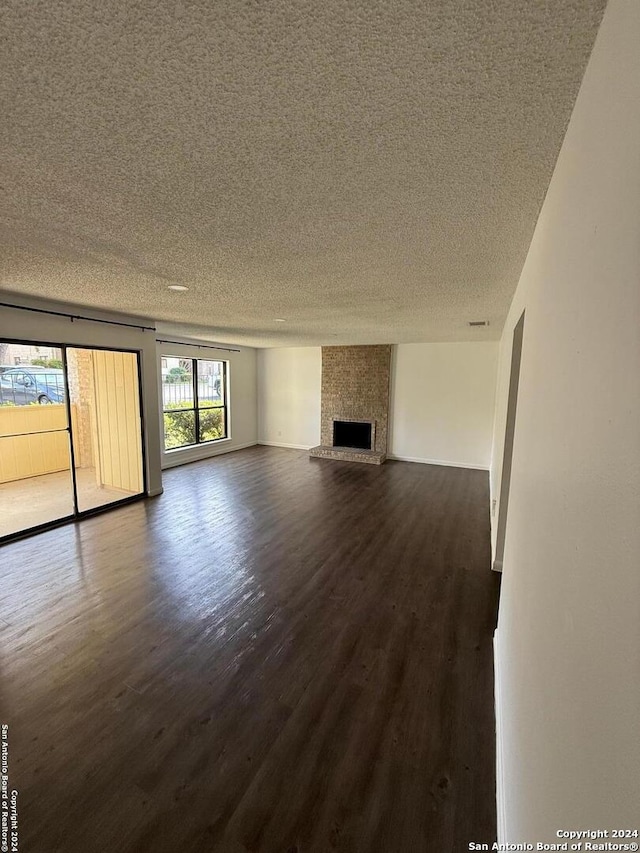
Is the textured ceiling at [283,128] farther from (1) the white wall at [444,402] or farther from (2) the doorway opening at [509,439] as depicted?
(1) the white wall at [444,402]

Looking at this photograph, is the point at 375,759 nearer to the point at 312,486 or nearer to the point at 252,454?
the point at 312,486

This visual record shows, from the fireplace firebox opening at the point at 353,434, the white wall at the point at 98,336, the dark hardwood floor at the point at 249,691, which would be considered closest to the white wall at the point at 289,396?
the fireplace firebox opening at the point at 353,434

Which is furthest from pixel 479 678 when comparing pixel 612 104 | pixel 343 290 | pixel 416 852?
pixel 343 290

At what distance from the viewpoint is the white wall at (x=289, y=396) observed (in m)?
8.61

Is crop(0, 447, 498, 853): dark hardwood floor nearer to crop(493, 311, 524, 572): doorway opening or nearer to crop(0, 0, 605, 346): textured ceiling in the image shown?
crop(493, 311, 524, 572): doorway opening

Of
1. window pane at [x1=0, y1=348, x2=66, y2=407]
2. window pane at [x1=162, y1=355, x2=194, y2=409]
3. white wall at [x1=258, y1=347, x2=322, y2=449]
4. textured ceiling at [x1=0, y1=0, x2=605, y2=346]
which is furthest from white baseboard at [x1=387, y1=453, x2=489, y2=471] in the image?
window pane at [x1=0, y1=348, x2=66, y2=407]

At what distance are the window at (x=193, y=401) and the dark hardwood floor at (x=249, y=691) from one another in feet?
11.0

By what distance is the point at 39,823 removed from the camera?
140 centimetres

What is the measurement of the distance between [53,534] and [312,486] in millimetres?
3475

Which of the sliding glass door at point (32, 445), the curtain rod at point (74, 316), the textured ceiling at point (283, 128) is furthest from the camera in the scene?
the sliding glass door at point (32, 445)

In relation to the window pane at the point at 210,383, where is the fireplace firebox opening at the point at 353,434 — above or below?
below

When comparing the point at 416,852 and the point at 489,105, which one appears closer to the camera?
the point at 489,105

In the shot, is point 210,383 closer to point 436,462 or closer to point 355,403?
point 355,403

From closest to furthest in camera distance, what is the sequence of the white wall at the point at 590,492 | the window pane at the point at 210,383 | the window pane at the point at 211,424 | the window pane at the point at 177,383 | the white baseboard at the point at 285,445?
1. the white wall at the point at 590,492
2. the window pane at the point at 177,383
3. the window pane at the point at 210,383
4. the window pane at the point at 211,424
5. the white baseboard at the point at 285,445
